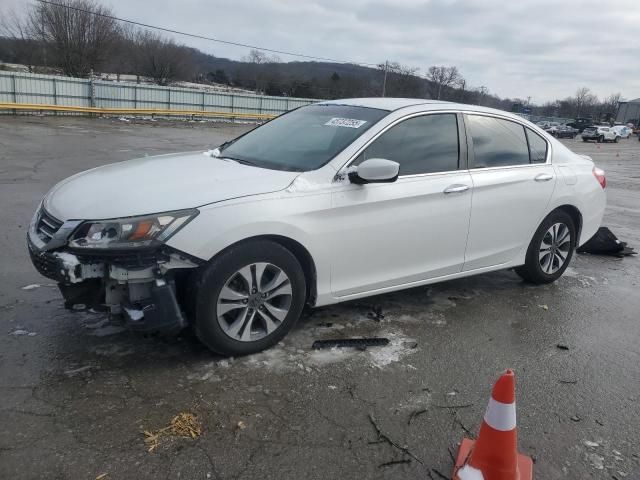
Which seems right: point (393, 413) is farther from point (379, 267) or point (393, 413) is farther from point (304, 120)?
point (304, 120)

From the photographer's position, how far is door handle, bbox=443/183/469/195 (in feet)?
13.9

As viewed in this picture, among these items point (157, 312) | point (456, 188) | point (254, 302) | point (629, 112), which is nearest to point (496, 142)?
point (456, 188)

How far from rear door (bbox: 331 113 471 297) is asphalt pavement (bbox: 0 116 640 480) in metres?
0.46

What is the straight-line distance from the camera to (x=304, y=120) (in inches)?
181

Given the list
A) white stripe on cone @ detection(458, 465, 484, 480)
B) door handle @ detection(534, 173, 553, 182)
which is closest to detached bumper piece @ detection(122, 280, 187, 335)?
white stripe on cone @ detection(458, 465, 484, 480)

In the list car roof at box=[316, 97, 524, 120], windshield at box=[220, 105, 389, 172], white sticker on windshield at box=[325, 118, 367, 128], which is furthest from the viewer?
car roof at box=[316, 97, 524, 120]

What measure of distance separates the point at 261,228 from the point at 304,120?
162 cm

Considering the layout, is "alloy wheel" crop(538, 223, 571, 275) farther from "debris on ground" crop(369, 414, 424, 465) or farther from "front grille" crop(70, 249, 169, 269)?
"front grille" crop(70, 249, 169, 269)

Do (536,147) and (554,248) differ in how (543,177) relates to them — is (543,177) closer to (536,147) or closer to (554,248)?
(536,147)

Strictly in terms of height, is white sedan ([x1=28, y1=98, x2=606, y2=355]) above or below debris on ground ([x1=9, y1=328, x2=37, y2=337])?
above

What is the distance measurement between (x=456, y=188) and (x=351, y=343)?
1.49 metres

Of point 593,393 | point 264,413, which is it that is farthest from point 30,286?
point 593,393

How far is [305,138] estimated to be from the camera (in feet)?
13.9

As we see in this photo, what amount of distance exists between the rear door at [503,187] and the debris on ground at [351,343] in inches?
45.7
